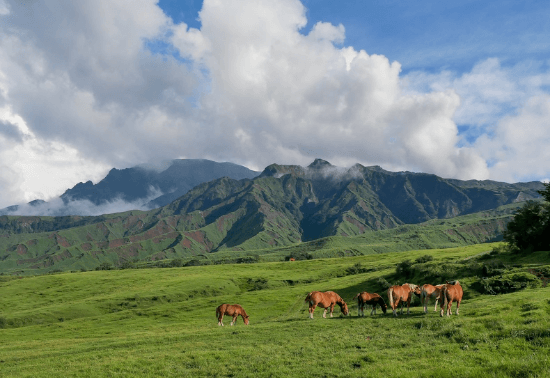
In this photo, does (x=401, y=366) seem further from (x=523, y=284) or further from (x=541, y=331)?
(x=523, y=284)

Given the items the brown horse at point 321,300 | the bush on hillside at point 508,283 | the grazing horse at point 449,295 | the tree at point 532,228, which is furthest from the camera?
the tree at point 532,228

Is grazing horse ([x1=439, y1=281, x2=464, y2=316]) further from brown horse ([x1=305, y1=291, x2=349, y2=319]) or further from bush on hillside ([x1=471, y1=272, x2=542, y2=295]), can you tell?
bush on hillside ([x1=471, y1=272, x2=542, y2=295])

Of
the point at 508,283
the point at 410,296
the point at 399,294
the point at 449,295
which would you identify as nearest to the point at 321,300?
the point at 399,294

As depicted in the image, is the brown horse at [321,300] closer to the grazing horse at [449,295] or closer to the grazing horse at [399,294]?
the grazing horse at [399,294]

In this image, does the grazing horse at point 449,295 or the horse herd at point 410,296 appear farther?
the horse herd at point 410,296

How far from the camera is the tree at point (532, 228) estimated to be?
76438 millimetres

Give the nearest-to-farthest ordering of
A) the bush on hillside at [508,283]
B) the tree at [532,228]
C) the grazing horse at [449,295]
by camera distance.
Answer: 1. the grazing horse at [449,295]
2. the bush on hillside at [508,283]
3. the tree at [532,228]

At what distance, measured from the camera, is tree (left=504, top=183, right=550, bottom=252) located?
76438 millimetres

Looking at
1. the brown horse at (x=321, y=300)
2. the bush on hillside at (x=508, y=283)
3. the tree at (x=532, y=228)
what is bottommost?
the brown horse at (x=321, y=300)

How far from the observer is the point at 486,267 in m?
62.3

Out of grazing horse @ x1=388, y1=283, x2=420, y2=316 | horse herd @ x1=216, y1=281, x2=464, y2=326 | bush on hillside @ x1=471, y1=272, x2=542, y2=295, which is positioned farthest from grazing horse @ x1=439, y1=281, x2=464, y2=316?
bush on hillside @ x1=471, y1=272, x2=542, y2=295

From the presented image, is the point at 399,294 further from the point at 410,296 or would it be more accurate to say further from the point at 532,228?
the point at 532,228

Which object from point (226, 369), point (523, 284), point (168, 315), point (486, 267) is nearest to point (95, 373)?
point (226, 369)

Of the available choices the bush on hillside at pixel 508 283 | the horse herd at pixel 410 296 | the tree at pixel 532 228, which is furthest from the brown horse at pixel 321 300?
the tree at pixel 532 228
